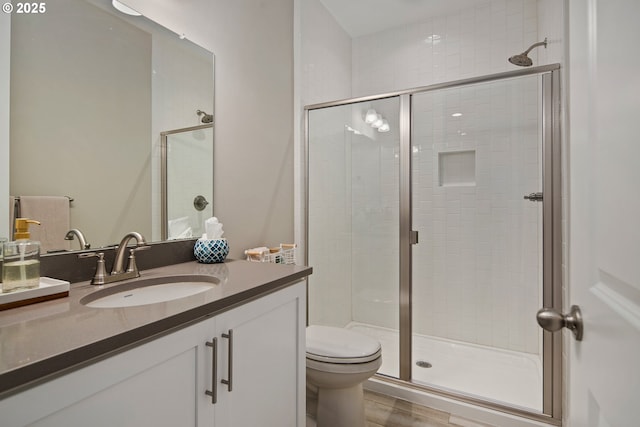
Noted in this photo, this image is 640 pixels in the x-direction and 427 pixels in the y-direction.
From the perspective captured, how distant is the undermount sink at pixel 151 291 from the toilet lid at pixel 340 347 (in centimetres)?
68

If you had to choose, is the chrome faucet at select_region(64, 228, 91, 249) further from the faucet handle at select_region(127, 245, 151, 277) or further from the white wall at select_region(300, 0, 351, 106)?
the white wall at select_region(300, 0, 351, 106)

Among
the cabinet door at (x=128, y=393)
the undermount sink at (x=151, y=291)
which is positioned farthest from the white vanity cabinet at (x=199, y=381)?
the undermount sink at (x=151, y=291)

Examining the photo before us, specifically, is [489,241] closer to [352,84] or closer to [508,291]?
[508,291]

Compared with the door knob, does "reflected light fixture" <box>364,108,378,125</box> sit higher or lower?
higher

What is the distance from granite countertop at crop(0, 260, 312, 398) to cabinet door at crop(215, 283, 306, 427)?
68 millimetres

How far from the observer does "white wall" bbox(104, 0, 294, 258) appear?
1597 millimetres

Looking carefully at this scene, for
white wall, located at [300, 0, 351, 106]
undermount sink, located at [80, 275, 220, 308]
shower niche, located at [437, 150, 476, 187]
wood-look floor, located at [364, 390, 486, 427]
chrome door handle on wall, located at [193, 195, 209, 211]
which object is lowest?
wood-look floor, located at [364, 390, 486, 427]

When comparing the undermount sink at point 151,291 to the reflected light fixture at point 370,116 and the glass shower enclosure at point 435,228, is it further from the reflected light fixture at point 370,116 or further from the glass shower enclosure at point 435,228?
the reflected light fixture at point 370,116

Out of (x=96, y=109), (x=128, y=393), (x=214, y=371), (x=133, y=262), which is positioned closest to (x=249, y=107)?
(x=96, y=109)

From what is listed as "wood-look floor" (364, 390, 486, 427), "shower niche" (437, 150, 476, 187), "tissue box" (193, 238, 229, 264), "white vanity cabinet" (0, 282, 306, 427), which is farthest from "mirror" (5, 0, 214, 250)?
"shower niche" (437, 150, 476, 187)

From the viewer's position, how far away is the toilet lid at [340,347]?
1.53m

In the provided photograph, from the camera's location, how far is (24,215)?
977 mm

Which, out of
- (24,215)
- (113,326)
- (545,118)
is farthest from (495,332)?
(24,215)

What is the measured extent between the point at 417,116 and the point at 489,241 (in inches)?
42.2
